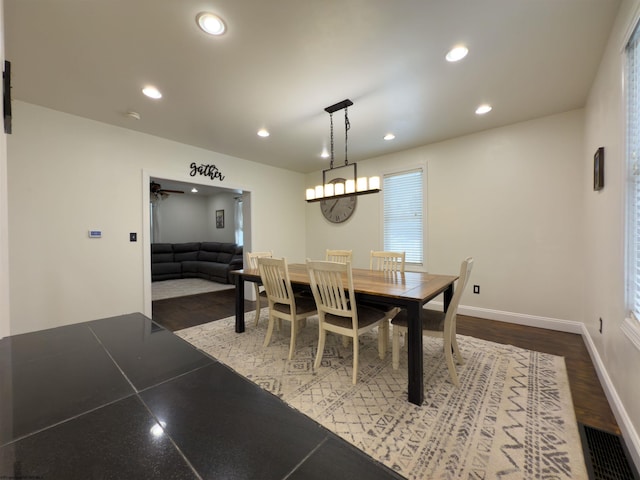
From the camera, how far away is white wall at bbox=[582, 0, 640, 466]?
1.46 meters

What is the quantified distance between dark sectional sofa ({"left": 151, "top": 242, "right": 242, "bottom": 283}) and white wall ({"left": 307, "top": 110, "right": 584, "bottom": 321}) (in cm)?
443

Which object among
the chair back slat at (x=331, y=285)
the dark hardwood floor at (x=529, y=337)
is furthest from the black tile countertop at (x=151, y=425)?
the dark hardwood floor at (x=529, y=337)

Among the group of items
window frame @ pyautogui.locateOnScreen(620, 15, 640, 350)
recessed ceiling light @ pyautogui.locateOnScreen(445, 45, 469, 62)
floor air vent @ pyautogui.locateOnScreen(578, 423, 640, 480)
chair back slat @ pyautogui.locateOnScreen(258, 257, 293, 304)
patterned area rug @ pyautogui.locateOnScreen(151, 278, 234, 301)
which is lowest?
floor air vent @ pyautogui.locateOnScreen(578, 423, 640, 480)

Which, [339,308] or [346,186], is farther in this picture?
[346,186]

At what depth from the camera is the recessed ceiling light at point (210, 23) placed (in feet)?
5.16

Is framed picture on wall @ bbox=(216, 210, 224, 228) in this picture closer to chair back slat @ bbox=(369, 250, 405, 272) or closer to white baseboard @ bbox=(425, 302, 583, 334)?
chair back slat @ bbox=(369, 250, 405, 272)

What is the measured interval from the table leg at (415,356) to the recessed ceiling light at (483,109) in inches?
90.9

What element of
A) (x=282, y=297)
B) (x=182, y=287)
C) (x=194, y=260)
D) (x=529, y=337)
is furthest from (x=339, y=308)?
(x=194, y=260)

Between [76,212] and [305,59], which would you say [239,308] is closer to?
[76,212]

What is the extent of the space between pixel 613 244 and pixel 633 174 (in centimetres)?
55

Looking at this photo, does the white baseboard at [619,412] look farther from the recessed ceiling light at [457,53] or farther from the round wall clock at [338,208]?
the round wall clock at [338,208]

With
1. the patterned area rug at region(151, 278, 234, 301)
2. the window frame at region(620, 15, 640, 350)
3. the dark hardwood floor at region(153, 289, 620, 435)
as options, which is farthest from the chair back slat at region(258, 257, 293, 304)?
the patterned area rug at region(151, 278, 234, 301)

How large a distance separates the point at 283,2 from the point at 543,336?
381 cm

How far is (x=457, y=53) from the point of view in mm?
1901
